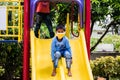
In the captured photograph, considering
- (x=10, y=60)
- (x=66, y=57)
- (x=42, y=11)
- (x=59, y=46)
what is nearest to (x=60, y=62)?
(x=66, y=57)

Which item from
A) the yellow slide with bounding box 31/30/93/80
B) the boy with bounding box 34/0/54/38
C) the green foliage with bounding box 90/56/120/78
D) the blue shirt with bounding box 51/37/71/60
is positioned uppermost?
the boy with bounding box 34/0/54/38

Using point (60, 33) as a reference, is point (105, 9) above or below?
above

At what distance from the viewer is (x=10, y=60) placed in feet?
35.7

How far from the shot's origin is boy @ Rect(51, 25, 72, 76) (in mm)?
6281

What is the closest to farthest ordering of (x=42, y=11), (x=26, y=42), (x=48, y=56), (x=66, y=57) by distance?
(x=66, y=57), (x=48, y=56), (x=26, y=42), (x=42, y=11)

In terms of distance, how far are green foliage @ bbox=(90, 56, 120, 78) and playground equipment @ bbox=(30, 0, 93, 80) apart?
3.91 meters

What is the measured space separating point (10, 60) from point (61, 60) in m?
4.71

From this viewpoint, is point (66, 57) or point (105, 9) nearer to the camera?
point (66, 57)

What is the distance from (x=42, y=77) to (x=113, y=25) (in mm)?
6934

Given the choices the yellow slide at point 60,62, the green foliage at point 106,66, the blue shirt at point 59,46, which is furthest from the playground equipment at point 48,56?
the green foliage at point 106,66

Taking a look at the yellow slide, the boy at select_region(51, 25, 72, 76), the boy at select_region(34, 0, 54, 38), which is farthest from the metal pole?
the boy at select_region(51, 25, 72, 76)

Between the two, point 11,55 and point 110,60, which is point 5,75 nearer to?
point 11,55

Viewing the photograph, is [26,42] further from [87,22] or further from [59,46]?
[87,22]

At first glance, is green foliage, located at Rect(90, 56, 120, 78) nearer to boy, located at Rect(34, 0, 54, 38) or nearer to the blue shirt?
boy, located at Rect(34, 0, 54, 38)
